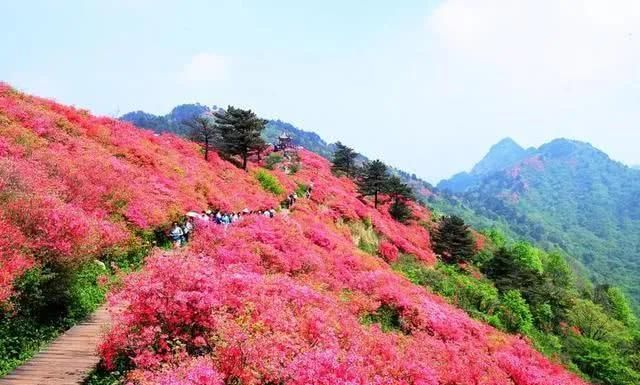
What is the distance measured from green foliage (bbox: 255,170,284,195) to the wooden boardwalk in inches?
1242

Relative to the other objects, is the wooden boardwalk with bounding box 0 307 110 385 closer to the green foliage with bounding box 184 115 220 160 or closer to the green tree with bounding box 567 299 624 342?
the green foliage with bounding box 184 115 220 160

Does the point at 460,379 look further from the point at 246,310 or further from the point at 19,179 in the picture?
the point at 19,179

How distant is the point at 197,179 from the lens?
35062 mm

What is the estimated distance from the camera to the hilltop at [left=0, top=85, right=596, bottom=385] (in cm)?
1196

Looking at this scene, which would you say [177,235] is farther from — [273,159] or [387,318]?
[273,159]

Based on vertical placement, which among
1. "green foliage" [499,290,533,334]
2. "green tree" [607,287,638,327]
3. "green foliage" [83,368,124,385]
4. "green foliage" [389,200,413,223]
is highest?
"green foliage" [389,200,413,223]

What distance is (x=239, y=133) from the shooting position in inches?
1932

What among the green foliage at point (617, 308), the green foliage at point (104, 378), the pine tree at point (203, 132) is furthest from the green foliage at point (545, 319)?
the green foliage at point (617, 308)

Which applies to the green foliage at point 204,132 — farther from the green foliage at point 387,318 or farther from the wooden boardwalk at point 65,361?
the wooden boardwalk at point 65,361

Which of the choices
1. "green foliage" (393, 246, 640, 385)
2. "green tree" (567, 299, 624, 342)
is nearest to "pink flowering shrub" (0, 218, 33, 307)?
"green foliage" (393, 246, 640, 385)

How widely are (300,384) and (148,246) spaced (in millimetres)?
14942

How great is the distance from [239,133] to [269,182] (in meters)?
6.06

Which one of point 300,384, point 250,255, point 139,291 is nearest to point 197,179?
point 250,255

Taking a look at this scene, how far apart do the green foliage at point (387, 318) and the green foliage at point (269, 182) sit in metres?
25.2
